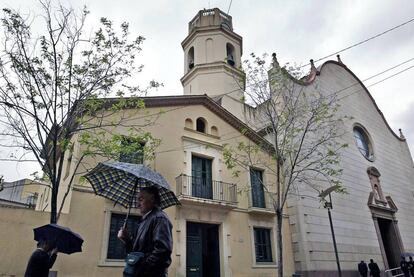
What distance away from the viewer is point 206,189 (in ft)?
44.2

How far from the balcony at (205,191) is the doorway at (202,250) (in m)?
1.19

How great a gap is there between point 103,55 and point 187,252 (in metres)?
8.15

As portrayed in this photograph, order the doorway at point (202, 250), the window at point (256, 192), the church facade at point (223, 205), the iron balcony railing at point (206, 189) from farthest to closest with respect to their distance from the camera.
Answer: the window at point (256, 192)
the iron balcony railing at point (206, 189)
the doorway at point (202, 250)
the church facade at point (223, 205)

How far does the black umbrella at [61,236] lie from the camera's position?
5820mm

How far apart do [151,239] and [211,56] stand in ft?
62.4

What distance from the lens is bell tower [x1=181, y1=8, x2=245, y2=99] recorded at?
20.0 meters

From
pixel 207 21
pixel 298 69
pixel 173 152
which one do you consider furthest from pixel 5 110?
pixel 207 21

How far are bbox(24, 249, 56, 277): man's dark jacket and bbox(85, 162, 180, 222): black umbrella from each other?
50.4 inches

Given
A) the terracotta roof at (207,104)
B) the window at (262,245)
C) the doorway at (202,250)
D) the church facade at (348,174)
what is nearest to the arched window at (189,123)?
the terracotta roof at (207,104)

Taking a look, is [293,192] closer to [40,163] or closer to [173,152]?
[173,152]

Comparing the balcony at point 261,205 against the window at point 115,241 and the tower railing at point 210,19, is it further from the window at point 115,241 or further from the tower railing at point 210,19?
the tower railing at point 210,19

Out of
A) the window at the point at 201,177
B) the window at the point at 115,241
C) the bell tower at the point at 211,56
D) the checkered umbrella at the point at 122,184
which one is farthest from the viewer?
the bell tower at the point at 211,56

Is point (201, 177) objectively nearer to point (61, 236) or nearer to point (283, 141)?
point (283, 141)

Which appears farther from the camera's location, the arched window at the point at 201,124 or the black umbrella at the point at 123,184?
the arched window at the point at 201,124
